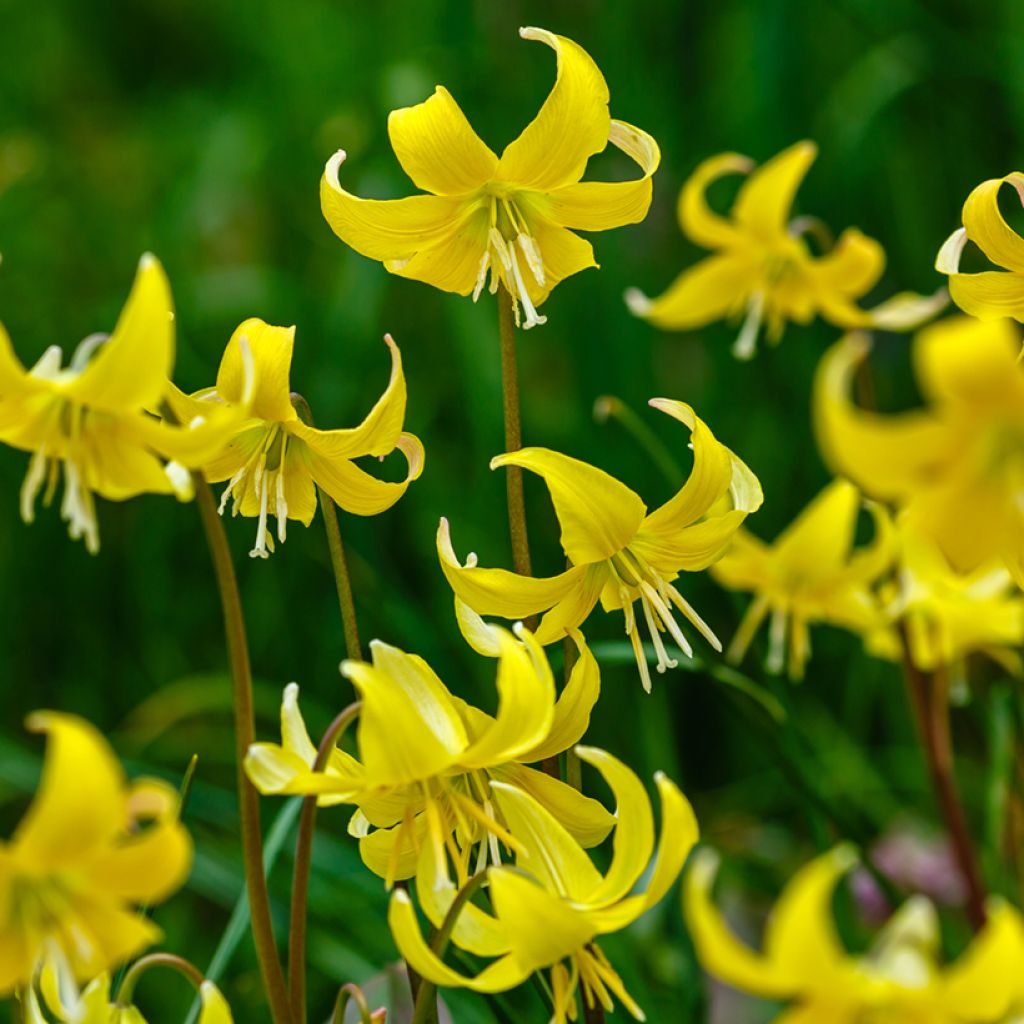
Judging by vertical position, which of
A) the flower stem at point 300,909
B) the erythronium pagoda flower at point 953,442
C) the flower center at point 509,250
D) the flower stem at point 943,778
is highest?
the erythronium pagoda flower at point 953,442

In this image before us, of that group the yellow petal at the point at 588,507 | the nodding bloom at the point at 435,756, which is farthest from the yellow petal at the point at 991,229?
the nodding bloom at the point at 435,756

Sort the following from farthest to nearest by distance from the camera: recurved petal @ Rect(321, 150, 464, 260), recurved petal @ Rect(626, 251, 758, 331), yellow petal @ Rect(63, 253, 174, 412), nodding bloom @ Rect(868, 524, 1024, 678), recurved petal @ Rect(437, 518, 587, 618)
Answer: recurved petal @ Rect(626, 251, 758, 331), nodding bloom @ Rect(868, 524, 1024, 678), recurved petal @ Rect(321, 150, 464, 260), recurved petal @ Rect(437, 518, 587, 618), yellow petal @ Rect(63, 253, 174, 412)

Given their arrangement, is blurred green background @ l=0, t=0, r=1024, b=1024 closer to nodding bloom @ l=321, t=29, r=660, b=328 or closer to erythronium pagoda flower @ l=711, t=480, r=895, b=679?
erythronium pagoda flower @ l=711, t=480, r=895, b=679

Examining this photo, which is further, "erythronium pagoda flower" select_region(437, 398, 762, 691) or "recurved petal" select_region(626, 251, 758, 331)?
"recurved petal" select_region(626, 251, 758, 331)

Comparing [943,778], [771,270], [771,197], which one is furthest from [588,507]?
[771,270]

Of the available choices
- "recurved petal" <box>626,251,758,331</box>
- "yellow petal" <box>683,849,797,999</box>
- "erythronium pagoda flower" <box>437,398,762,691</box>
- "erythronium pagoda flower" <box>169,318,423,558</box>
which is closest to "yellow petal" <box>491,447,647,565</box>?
"erythronium pagoda flower" <box>437,398,762,691</box>

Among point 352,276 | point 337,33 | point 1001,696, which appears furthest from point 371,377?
point 337,33

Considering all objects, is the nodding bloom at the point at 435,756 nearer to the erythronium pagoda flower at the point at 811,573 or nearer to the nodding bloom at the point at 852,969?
the nodding bloom at the point at 852,969

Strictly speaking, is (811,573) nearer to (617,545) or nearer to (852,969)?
(617,545)
